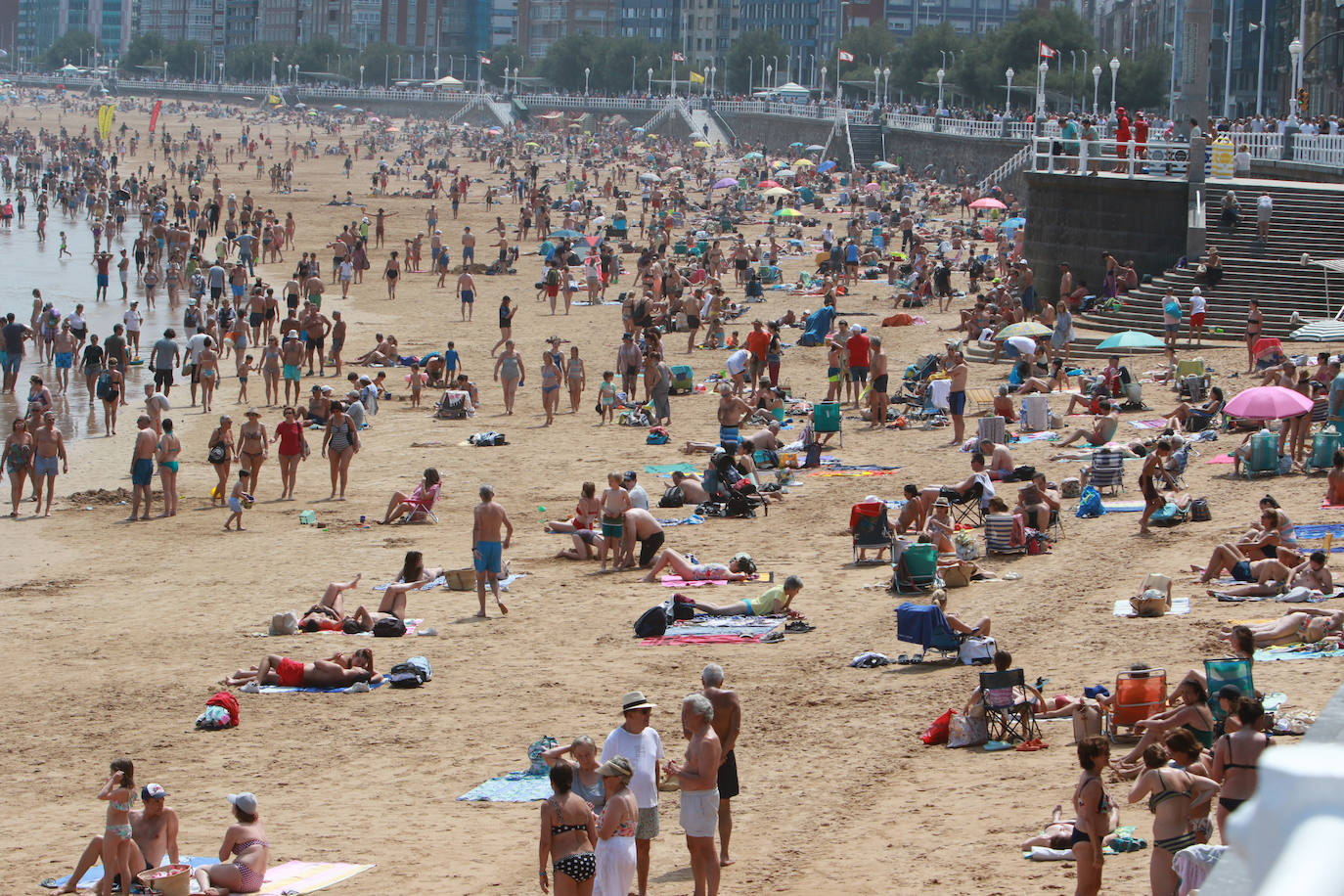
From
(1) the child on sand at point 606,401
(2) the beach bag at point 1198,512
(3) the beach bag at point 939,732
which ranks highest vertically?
(1) the child on sand at point 606,401

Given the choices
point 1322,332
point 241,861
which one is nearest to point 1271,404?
point 1322,332

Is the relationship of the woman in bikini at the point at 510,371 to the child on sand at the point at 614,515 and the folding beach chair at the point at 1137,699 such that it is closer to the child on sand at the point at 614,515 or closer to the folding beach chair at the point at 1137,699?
the child on sand at the point at 614,515

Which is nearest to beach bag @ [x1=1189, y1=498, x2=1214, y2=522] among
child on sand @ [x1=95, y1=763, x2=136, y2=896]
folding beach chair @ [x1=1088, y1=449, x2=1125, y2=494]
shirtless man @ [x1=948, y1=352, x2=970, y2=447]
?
folding beach chair @ [x1=1088, y1=449, x2=1125, y2=494]

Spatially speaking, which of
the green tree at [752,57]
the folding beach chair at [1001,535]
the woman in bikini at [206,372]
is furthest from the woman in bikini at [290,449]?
the green tree at [752,57]

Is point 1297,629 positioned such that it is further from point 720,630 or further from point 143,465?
point 143,465

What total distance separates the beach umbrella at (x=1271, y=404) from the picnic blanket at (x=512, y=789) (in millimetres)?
9018

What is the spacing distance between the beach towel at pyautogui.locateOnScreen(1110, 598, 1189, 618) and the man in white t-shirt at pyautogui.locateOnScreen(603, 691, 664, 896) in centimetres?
528

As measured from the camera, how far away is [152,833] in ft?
25.0

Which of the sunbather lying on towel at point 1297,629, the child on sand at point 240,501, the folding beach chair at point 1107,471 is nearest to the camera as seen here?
the sunbather lying on towel at point 1297,629

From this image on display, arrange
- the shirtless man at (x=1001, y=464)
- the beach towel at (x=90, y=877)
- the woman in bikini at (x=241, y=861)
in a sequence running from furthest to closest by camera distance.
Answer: the shirtless man at (x=1001, y=464), the beach towel at (x=90, y=877), the woman in bikini at (x=241, y=861)

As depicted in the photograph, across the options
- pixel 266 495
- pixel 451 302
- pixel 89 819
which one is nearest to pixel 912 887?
Answer: pixel 89 819

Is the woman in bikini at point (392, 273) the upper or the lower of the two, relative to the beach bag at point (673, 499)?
Answer: upper

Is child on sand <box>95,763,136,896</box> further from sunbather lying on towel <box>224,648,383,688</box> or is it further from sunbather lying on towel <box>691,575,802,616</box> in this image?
sunbather lying on towel <box>691,575,802,616</box>

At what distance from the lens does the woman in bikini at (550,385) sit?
20516 mm
